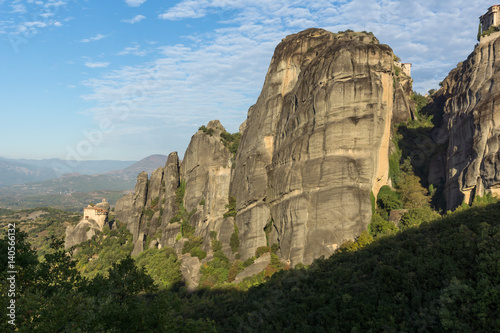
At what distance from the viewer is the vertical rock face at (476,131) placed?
4309cm

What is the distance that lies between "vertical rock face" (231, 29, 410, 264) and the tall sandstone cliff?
0.12 m

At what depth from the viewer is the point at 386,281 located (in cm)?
2495

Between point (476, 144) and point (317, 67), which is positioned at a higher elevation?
point (317, 67)

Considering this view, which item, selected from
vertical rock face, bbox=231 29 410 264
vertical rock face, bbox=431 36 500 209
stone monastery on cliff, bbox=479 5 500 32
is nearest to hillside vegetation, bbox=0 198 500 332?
vertical rock face, bbox=231 29 410 264

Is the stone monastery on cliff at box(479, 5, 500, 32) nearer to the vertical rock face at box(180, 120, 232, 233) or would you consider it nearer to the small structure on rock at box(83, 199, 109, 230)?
the vertical rock face at box(180, 120, 232, 233)

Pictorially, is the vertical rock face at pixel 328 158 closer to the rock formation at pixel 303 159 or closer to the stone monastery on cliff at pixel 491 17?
the rock formation at pixel 303 159

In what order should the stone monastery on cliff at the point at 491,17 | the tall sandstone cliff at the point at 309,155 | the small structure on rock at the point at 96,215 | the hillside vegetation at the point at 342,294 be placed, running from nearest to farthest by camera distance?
the hillside vegetation at the point at 342,294, the tall sandstone cliff at the point at 309,155, the stone monastery on cliff at the point at 491,17, the small structure on rock at the point at 96,215

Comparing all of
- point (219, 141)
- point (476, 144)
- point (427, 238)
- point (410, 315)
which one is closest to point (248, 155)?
point (219, 141)

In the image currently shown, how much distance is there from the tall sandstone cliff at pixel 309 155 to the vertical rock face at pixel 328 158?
0.12 m

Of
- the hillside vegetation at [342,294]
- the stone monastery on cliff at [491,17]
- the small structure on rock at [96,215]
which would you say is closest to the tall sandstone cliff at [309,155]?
the hillside vegetation at [342,294]

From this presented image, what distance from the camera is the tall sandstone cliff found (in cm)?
4516

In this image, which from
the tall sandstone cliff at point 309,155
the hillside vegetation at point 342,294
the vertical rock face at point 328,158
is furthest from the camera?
the tall sandstone cliff at point 309,155

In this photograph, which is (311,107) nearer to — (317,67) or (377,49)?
(317,67)

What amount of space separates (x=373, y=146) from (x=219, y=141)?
1446 inches
